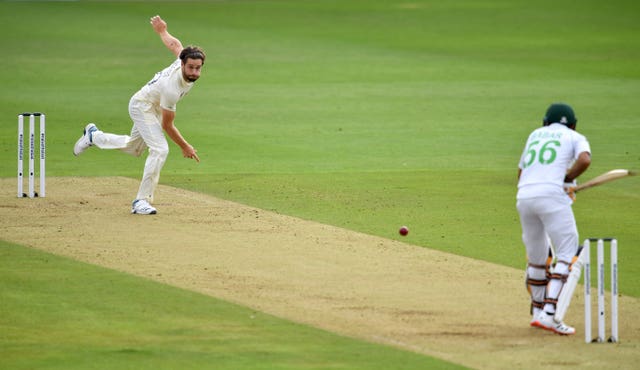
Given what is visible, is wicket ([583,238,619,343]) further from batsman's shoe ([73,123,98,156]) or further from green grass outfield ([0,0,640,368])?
batsman's shoe ([73,123,98,156])

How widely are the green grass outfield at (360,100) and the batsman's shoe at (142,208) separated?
6.47 feet

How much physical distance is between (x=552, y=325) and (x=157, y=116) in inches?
291

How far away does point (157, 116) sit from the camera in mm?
16438

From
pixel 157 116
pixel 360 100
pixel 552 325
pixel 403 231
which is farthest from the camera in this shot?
pixel 360 100

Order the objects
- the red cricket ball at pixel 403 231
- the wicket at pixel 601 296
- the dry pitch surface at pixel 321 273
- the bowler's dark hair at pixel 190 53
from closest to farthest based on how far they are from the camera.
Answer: the wicket at pixel 601 296, the dry pitch surface at pixel 321 273, the red cricket ball at pixel 403 231, the bowler's dark hair at pixel 190 53

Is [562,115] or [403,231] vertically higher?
[562,115]

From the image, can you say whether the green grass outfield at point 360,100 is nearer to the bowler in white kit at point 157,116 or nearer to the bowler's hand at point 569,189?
the bowler in white kit at point 157,116

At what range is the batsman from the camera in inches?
422

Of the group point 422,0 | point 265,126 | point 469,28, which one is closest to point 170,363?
point 265,126

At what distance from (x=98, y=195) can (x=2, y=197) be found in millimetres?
1345

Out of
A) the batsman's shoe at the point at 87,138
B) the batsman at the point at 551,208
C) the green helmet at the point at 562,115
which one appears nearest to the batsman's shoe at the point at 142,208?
the batsman's shoe at the point at 87,138


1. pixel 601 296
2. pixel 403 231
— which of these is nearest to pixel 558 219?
pixel 601 296

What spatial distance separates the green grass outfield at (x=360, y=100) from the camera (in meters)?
17.2

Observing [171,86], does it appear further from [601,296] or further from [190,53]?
[601,296]
